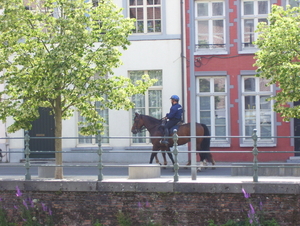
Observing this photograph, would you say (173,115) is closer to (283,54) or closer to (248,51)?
(283,54)

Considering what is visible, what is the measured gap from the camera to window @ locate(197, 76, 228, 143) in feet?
70.3

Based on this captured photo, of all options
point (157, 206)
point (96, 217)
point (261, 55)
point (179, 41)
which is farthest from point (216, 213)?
point (179, 41)

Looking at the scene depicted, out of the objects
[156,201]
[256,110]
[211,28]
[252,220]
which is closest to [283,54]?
[252,220]

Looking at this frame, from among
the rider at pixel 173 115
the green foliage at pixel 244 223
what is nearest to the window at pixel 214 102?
the rider at pixel 173 115

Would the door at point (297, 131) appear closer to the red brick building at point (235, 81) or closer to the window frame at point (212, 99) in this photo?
the red brick building at point (235, 81)

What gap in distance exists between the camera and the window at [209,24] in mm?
21422

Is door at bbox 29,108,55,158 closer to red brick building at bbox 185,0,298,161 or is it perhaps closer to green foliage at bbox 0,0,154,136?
red brick building at bbox 185,0,298,161

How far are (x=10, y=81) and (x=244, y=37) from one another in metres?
10.8

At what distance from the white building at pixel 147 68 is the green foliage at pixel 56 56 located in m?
7.78

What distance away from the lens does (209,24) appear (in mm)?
21531

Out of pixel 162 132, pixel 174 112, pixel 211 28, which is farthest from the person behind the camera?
pixel 211 28

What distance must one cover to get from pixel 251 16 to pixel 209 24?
161 centimetres

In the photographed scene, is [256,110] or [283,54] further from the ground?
[283,54]

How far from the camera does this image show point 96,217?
11.9 metres
